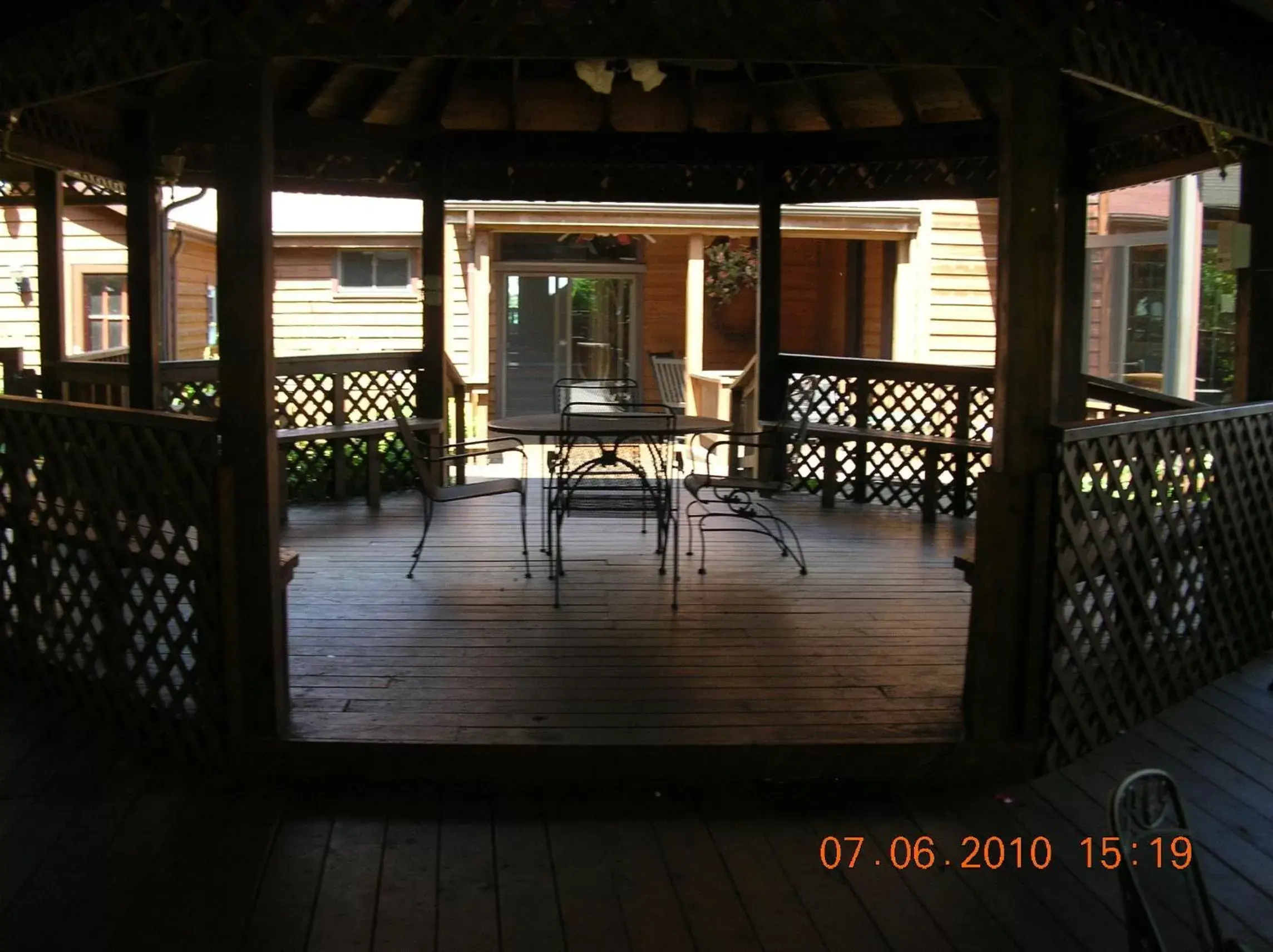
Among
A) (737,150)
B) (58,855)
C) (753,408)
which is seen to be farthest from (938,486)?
(58,855)

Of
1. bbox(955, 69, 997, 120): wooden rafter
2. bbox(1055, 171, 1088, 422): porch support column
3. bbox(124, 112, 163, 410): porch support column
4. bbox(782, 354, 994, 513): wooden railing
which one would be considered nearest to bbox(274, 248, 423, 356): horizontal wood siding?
bbox(782, 354, 994, 513): wooden railing

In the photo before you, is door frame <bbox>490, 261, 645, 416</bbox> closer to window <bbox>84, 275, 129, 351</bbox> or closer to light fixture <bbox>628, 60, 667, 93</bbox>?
window <bbox>84, 275, 129, 351</bbox>

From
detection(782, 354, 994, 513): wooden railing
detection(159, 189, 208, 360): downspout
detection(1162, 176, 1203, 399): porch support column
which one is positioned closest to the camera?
detection(782, 354, 994, 513): wooden railing

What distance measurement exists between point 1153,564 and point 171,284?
30.6 feet

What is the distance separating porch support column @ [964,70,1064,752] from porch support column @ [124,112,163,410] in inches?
188

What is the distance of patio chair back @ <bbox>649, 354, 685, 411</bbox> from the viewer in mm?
13688

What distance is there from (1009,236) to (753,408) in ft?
17.6

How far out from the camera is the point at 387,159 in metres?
8.17

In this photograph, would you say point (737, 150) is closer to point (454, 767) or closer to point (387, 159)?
point (387, 159)

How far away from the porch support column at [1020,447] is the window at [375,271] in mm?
10528

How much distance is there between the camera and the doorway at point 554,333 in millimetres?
14641

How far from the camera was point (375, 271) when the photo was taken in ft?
44.9

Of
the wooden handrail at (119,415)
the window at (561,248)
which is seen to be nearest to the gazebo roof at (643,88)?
the wooden handrail at (119,415)

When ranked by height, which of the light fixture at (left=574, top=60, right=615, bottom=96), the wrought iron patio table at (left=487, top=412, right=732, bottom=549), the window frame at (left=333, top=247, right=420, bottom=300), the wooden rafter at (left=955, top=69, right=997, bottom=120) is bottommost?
the wrought iron patio table at (left=487, top=412, right=732, bottom=549)
